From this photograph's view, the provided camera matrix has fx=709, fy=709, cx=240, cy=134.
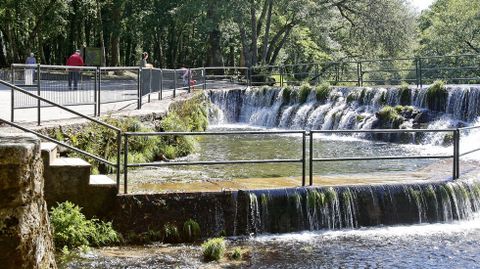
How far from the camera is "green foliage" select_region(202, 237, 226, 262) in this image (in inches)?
336

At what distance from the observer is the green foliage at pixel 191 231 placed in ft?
31.5

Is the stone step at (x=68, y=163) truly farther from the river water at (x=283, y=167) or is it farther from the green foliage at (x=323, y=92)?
the green foliage at (x=323, y=92)

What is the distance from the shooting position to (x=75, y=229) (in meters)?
8.95

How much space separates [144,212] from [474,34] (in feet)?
114

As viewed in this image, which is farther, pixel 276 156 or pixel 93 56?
pixel 93 56

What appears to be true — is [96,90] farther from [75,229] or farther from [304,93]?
[304,93]

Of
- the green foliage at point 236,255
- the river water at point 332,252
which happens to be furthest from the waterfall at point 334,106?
the green foliage at point 236,255

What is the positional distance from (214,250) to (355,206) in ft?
9.04

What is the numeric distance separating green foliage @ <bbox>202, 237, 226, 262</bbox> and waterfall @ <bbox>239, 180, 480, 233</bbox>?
137 cm

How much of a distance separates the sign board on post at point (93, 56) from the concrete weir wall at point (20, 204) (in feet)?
104

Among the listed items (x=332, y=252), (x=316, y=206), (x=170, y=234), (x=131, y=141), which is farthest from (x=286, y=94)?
(x=332, y=252)

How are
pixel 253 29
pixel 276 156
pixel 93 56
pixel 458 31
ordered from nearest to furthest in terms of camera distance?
pixel 276 156, pixel 93 56, pixel 458 31, pixel 253 29

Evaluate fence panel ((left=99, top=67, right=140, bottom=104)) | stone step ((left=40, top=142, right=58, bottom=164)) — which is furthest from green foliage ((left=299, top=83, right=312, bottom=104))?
stone step ((left=40, top=142, right=58, bottom=164))

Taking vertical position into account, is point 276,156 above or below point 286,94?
below
